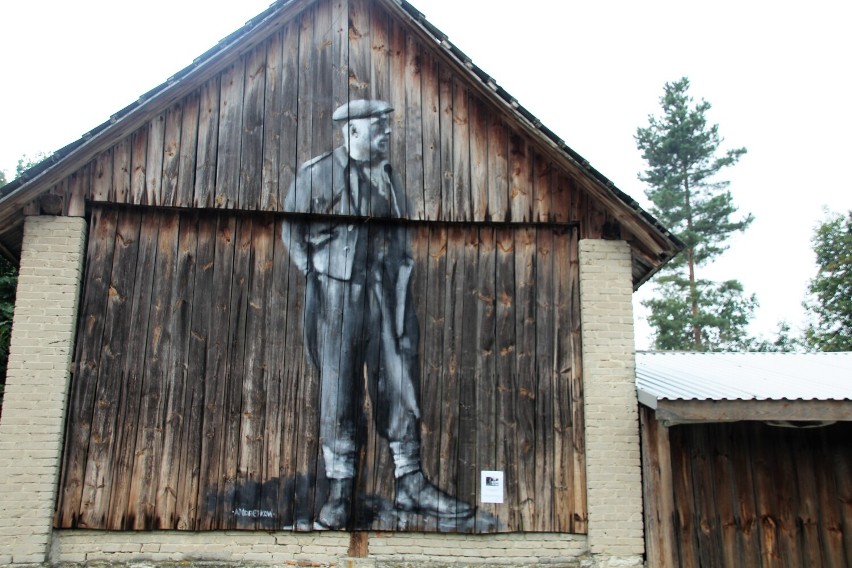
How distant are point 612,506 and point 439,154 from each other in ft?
13.6

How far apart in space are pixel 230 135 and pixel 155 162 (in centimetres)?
84

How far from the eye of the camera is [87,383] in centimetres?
707

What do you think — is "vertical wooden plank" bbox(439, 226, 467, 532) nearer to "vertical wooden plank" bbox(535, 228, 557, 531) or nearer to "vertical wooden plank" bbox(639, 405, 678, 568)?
"vertical wooden plank" bbox(535, 228, 557, 531)

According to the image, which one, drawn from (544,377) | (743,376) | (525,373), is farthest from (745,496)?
(525,373)

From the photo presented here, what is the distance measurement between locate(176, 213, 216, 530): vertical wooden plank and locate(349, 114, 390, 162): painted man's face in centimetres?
171

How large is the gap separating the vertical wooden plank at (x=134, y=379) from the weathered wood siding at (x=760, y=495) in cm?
564

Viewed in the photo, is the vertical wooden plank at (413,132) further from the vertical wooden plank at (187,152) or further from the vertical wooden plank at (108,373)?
the vertical wooden plank at (108,373)

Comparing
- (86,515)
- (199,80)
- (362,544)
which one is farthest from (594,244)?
(86,515)

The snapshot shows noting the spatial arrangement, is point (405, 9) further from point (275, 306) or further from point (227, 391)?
point (227, 391)

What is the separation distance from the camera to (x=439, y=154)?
25.2ft

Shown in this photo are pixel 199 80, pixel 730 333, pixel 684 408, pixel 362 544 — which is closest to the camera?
pixel 684 408

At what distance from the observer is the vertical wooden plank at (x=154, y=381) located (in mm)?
6883

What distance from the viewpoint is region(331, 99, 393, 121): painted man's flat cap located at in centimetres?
772

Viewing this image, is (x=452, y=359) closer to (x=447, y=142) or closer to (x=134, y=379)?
(x=447, y=142)
